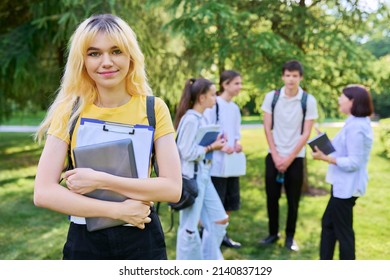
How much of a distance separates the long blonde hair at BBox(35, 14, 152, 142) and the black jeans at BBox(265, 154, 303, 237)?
342 cm

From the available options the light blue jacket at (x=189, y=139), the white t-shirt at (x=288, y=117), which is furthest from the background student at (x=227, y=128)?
the light blue jacket at (x=189, y=139)

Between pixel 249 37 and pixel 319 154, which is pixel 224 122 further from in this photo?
pixel 249 37

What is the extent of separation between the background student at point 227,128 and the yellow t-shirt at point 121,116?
306 cm

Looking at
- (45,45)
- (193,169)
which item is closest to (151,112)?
(193,169)

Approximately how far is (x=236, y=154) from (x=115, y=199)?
334 centimetres

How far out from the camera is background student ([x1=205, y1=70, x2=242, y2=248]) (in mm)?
4886

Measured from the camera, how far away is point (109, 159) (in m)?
1.69

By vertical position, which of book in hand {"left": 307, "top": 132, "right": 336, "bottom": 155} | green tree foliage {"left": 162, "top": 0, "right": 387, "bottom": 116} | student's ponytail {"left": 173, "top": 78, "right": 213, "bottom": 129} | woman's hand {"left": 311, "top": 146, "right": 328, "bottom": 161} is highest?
green tree foliage {"left": 162, "top": 0, "right": 387, "bottom": 116}

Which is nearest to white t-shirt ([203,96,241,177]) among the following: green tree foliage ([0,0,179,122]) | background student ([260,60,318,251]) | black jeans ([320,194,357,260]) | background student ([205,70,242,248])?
background student ([205,70,242,248])

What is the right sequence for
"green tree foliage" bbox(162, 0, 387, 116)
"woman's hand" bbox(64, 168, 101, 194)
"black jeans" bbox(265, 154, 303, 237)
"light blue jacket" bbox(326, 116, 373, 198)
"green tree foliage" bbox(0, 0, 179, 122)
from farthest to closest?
"green tree foliage" bbox(0, 0, 179, 122)
"green tree foliage" bbox(162, 0, 387, 116)
"black jeans" bbox(265, 154, 303, 237)
"light blue jacket" bbox(326, 116, 373, 198)
"woman's hand" bbox(64, 168, 101, 194)

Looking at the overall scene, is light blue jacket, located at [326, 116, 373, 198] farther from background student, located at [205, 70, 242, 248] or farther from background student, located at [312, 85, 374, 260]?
background student, located at [205, 70, 242, 248]

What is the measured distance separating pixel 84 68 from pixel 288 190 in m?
3.69

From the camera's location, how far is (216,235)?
165 inches

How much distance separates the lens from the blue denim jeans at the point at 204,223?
3945 mm
